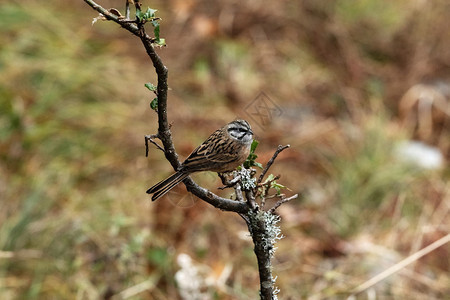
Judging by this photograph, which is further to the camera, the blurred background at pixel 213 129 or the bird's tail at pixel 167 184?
the blurred background at pixel 213 129

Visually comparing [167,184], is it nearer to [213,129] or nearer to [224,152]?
[224,152]

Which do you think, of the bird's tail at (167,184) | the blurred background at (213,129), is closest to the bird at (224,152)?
the bird's tail at (167,184)

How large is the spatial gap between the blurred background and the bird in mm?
1151

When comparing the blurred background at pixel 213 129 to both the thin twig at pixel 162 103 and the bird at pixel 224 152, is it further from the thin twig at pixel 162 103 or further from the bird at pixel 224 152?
the thin twig at pixel 162 103

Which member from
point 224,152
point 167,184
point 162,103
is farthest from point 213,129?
point 162,103

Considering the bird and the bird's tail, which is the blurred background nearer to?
the bird

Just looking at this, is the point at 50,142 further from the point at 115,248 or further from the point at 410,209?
the point at 410,209

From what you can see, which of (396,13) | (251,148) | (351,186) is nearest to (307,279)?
(351,186)

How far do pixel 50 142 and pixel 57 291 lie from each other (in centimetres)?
173

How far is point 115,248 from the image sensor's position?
373 centimetres

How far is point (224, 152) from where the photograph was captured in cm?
141

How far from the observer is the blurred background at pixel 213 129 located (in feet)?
12.8

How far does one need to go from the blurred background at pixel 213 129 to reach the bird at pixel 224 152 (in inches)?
45.3

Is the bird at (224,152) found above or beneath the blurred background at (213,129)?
beneath
